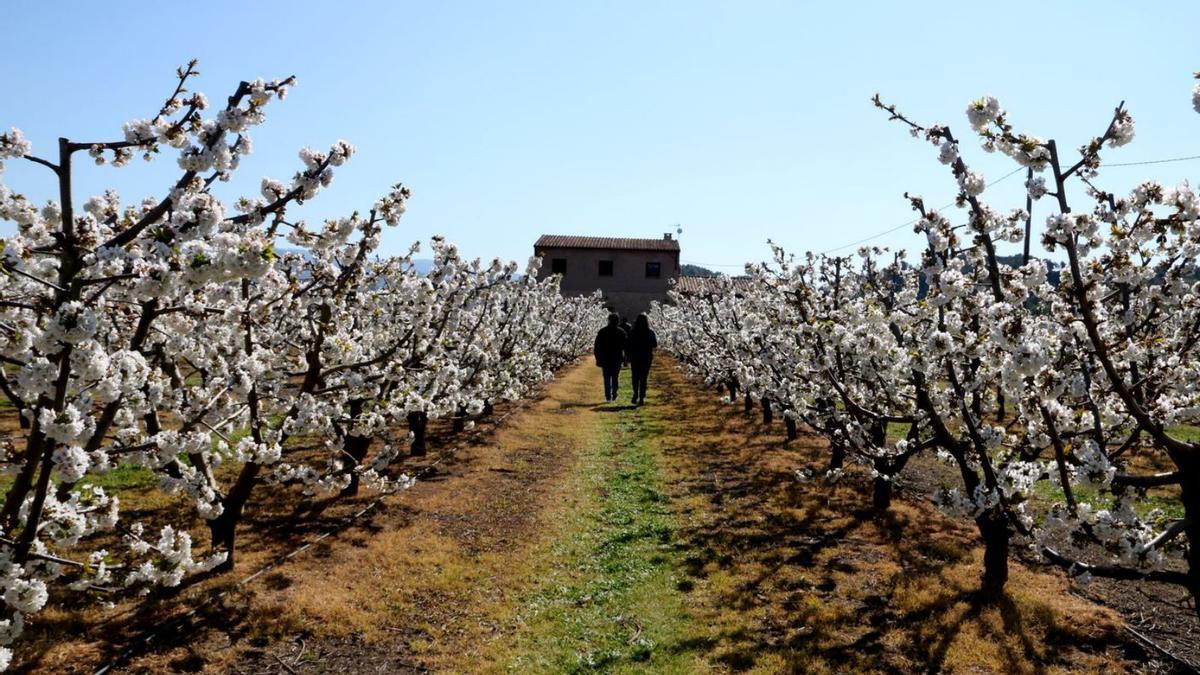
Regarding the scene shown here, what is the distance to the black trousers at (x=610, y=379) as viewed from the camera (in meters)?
23.7

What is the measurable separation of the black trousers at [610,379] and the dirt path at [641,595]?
1100cm

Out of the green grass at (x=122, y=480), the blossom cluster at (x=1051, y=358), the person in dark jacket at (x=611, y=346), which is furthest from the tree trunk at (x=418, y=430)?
the person in dark jacket at (x=611, y=346)

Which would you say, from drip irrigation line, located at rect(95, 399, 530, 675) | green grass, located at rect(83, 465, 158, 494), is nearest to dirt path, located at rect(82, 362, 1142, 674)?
drip irrigation line, located at rect(95, 399, 530, 675)

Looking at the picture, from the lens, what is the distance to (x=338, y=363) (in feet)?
29.6

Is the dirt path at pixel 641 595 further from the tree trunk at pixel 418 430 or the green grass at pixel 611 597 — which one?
the tree trunk at pixel 418 430

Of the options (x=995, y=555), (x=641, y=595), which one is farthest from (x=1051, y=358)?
(x=641, y=595)

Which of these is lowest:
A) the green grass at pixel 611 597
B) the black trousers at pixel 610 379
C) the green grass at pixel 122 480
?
the green grass at pixel 611 597

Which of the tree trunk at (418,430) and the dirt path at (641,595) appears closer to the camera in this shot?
the dirt path at (641,595)

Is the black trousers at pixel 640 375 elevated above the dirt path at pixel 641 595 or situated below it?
above

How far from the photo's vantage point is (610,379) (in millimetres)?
24234

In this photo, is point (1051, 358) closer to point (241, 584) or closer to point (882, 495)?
point (882, 495)

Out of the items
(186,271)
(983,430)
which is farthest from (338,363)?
(983,430)

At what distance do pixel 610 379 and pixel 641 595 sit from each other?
16427 mm

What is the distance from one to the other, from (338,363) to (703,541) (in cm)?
559
